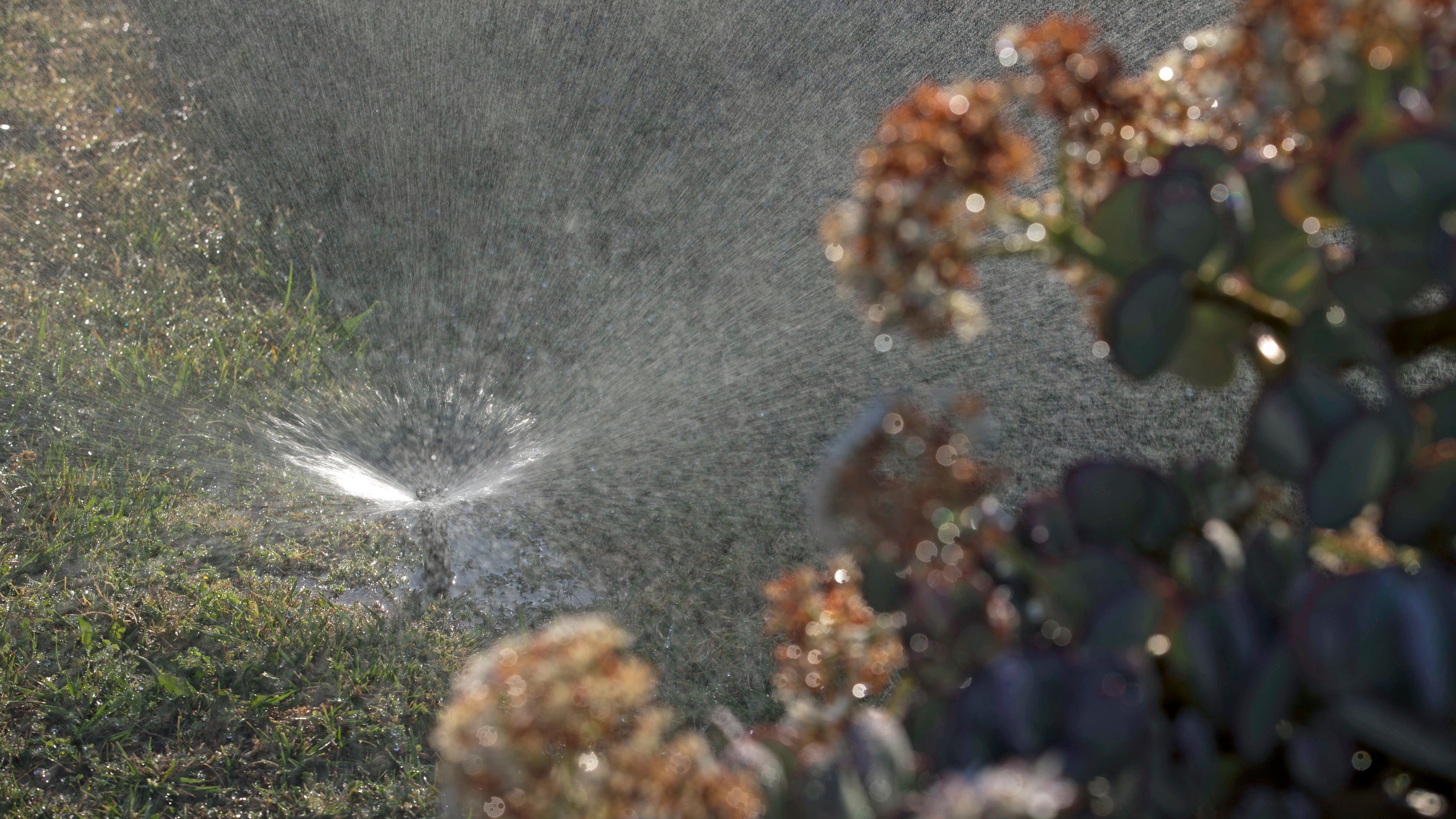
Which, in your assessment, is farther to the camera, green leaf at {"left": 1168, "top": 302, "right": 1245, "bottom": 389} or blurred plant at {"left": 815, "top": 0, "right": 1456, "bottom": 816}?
green leaf at {"left": 1168, "top": 302, "right": 1245, "bottom": 389}

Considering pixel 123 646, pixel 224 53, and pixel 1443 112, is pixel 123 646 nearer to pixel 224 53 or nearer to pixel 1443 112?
pixel 1443 112

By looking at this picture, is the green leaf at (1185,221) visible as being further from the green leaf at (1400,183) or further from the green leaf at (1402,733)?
the green leaf at (1402,733)

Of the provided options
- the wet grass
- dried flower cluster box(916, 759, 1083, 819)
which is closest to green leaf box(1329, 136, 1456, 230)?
dried flower cluster box(916, 759, 1083, 819)

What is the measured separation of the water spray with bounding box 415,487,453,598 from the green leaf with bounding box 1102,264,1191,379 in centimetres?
235

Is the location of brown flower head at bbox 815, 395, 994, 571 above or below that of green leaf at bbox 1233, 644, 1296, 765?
above

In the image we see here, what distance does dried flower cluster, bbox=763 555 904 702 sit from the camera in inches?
34.4

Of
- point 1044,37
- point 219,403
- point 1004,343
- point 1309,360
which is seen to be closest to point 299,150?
point 219,403

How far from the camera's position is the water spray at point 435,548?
2.78 m

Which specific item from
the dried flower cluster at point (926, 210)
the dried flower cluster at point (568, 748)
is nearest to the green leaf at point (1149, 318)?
the dried flower cluster at point (926, 210)

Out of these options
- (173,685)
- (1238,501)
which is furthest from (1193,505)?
(173,685)

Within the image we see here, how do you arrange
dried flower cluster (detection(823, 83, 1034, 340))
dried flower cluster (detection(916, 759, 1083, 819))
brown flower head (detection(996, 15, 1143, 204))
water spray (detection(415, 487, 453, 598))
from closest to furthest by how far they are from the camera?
dried flower cluster (detection(916, 759, 1083, 819)), dried flower cluster (detection(823, 83, 1034, 340)), brown flower head (detection(996, 15, 1143, 204)), water spray (detection(415, 487, 453, 598))

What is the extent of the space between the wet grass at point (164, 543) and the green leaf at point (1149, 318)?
6.37ft

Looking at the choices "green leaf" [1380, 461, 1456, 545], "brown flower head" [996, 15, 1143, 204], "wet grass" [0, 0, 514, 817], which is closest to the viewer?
"green leaf" [1380, 461, 1456, 545]

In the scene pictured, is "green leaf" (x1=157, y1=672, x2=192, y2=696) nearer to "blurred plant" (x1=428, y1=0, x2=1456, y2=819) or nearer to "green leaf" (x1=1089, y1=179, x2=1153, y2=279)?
"blurred plant" (x1=428, y1=0, x2=1456, y2=819)
